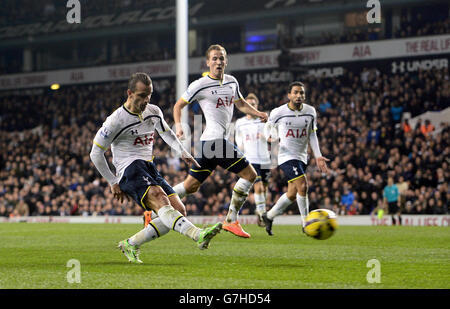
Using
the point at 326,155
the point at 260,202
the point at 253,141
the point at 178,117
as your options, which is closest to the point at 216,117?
the point at 178,117

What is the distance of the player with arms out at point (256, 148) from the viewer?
14031 mm

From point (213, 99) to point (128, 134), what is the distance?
8.64 ft

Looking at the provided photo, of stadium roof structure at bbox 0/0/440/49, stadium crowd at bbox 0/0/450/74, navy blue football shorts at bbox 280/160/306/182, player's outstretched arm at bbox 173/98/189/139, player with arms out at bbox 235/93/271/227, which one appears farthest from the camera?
stadium roof structure at bbox 0/0/440/49

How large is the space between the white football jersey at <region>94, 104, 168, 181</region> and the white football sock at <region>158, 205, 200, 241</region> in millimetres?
680

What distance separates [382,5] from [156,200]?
24271 mm

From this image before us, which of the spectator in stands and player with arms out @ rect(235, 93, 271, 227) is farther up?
the spectator in stands

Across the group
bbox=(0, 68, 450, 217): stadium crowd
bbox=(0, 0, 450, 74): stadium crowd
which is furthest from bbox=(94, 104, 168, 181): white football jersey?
bbox=(0, 0, 450, 74): stadium crowd

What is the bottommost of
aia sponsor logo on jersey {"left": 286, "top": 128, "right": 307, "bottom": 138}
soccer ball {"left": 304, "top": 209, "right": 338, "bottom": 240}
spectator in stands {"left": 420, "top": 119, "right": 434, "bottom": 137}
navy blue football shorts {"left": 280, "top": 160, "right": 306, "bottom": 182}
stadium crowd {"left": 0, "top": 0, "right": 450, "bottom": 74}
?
soccer ball {"left": 304, "top": 209, "right": 338, "bottom": 240}

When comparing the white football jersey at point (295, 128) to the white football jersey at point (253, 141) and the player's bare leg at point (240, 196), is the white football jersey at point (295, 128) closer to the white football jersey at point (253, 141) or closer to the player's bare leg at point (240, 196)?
the player's bare leg at point (240, 196)

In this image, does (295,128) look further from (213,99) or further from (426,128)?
(426,128)

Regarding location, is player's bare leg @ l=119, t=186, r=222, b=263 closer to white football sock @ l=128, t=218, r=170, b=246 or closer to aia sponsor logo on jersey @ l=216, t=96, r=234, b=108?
white football sock @ l=128, t=218, r=170, b=246

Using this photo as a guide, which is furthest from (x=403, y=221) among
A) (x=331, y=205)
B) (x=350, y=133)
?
(x=350, y=133)

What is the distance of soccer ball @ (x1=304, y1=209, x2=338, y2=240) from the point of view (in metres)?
9.02
